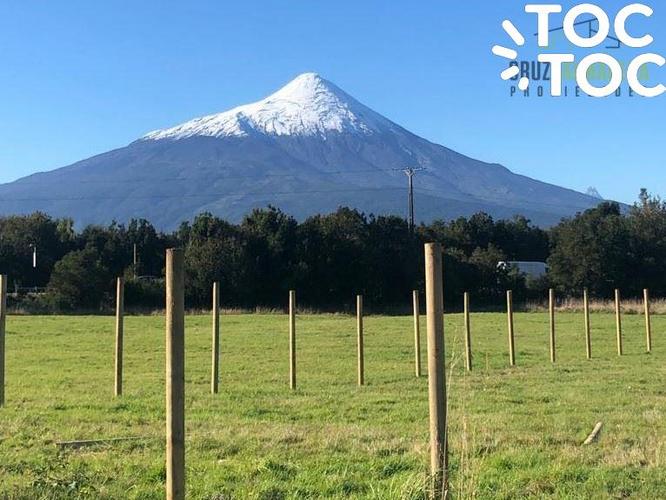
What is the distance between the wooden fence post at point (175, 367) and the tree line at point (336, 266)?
150 ft

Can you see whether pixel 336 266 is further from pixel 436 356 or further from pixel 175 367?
pixel 175 367

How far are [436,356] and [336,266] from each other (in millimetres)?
48922

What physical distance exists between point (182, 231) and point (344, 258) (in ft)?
57.8

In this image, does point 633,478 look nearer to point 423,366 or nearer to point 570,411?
point 570,411

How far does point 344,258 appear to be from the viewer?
53.7 metres

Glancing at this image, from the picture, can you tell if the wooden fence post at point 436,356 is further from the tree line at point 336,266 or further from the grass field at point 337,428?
the tree line at point 336,266

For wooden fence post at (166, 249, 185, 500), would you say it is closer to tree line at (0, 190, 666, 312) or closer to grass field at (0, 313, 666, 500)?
grass field at (0, 313, 666, 500)

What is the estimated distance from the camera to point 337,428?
7832 mm

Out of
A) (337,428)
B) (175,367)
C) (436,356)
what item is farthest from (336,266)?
(175,367)

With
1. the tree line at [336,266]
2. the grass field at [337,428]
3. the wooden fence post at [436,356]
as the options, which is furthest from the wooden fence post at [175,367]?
the tree line at [336,266]

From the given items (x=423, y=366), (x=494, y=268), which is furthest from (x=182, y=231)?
(x=423, y=366)

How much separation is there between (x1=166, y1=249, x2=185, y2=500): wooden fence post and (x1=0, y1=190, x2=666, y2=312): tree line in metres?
45.8

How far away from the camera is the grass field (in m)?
5.33

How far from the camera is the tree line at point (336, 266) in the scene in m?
50.3
